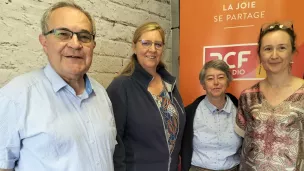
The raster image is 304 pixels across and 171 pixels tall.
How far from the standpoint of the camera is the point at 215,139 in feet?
5.36

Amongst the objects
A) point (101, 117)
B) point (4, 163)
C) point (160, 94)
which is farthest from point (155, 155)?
point (4, 163)

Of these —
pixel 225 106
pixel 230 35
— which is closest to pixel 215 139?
pixel 225 106

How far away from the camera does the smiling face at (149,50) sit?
1523mm

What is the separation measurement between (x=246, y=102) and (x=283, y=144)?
28 cm

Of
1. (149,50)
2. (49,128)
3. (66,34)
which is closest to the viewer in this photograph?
(49,128)

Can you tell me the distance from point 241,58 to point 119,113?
96 centimetres

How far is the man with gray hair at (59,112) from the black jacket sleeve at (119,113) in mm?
230

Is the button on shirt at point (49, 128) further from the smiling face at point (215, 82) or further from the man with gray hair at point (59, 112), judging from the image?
the smiling face at point (215, 82)

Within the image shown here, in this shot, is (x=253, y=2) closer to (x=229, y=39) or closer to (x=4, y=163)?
(x=229, y=39)

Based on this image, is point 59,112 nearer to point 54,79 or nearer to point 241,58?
point 54,79

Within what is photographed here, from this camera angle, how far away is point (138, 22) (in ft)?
7.28

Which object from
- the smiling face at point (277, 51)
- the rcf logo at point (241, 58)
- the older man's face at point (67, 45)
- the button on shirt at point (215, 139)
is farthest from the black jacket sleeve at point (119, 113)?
the rcf logo at point (241, 58)

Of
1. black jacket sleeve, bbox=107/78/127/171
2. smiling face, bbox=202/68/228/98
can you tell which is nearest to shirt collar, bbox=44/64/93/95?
black jacket sleeve, bbox=107/78/127/171

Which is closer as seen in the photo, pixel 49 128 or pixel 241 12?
pixel 49 128
